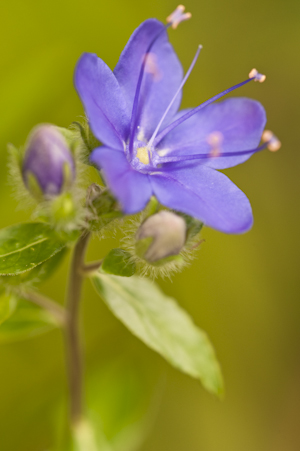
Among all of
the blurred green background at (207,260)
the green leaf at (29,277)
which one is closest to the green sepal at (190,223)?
the green leaf at (29,277)

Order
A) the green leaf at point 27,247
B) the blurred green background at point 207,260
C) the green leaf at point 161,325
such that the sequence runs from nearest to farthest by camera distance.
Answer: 1. the green leaf at point 27,247
2. the green leaf at point 161,325
3. the blurred green background at point 207,260

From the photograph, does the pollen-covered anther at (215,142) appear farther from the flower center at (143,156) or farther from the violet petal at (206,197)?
the flower center at (143,156)

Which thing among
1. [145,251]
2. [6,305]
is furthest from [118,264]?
[6,305]

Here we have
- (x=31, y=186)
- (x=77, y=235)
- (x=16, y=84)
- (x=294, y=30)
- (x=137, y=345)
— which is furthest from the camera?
(x=294, y=30)

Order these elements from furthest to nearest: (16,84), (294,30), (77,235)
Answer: (294,30) < (16,84) < (77,235)

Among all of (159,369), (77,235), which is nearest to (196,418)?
(159,369)

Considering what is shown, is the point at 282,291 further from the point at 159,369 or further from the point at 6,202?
the point at 6,202
